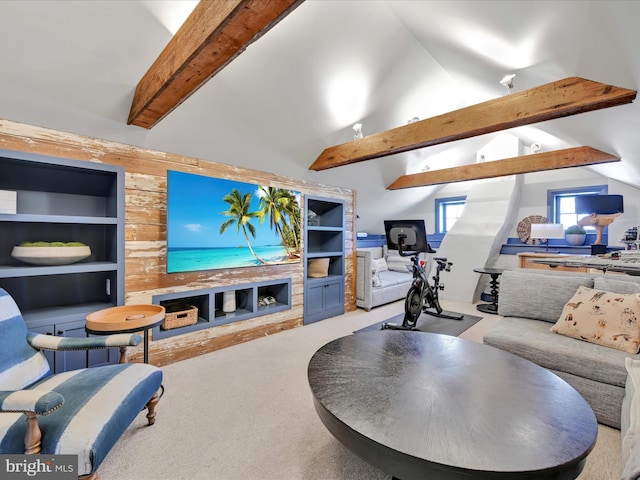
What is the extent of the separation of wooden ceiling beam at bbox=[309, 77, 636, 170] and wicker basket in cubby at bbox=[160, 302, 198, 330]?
2.31 m

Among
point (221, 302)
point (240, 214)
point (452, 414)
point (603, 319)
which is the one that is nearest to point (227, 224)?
point (240, 214)

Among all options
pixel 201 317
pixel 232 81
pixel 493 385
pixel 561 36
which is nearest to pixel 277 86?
pixel 232 81

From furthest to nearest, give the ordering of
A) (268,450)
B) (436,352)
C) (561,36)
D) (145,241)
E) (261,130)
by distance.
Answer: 1. (261,130)
2. (145,241)
3. (561,36)
4. (436,352)
5. (268,450)

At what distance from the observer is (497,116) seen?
2.39 metres

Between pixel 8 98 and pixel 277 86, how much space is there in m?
1.84

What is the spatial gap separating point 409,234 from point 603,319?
188cm

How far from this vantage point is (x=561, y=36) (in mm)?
1774

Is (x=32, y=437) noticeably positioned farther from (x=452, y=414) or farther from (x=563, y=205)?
(x=563, y=205)

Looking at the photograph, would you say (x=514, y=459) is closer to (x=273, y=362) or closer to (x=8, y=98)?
(x=273, y=362)

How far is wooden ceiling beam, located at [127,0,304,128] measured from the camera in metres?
1.19

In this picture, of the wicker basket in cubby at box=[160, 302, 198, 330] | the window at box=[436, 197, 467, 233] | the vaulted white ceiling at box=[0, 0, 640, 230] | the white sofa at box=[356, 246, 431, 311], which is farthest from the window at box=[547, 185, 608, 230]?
the wicker basket in cubby at box=[160, 302, 198, 330]

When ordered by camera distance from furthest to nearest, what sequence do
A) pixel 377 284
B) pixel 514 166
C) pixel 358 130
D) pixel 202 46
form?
pixel 377 284 → pixel 514 166 → pixel 358 130 → pixel 202 46

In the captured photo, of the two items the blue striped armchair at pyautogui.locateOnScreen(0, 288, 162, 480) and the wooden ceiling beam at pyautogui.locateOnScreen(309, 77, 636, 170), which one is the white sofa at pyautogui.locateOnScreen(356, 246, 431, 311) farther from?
the blue striped armchair at pyautogui.locateOnScreen(0, 288, 162, 480)

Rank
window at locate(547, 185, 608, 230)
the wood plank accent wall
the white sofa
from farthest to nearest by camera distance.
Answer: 1. window at locate(547, 185, 608, 230)
2. the white sofa
3. the wood plank accent wall
